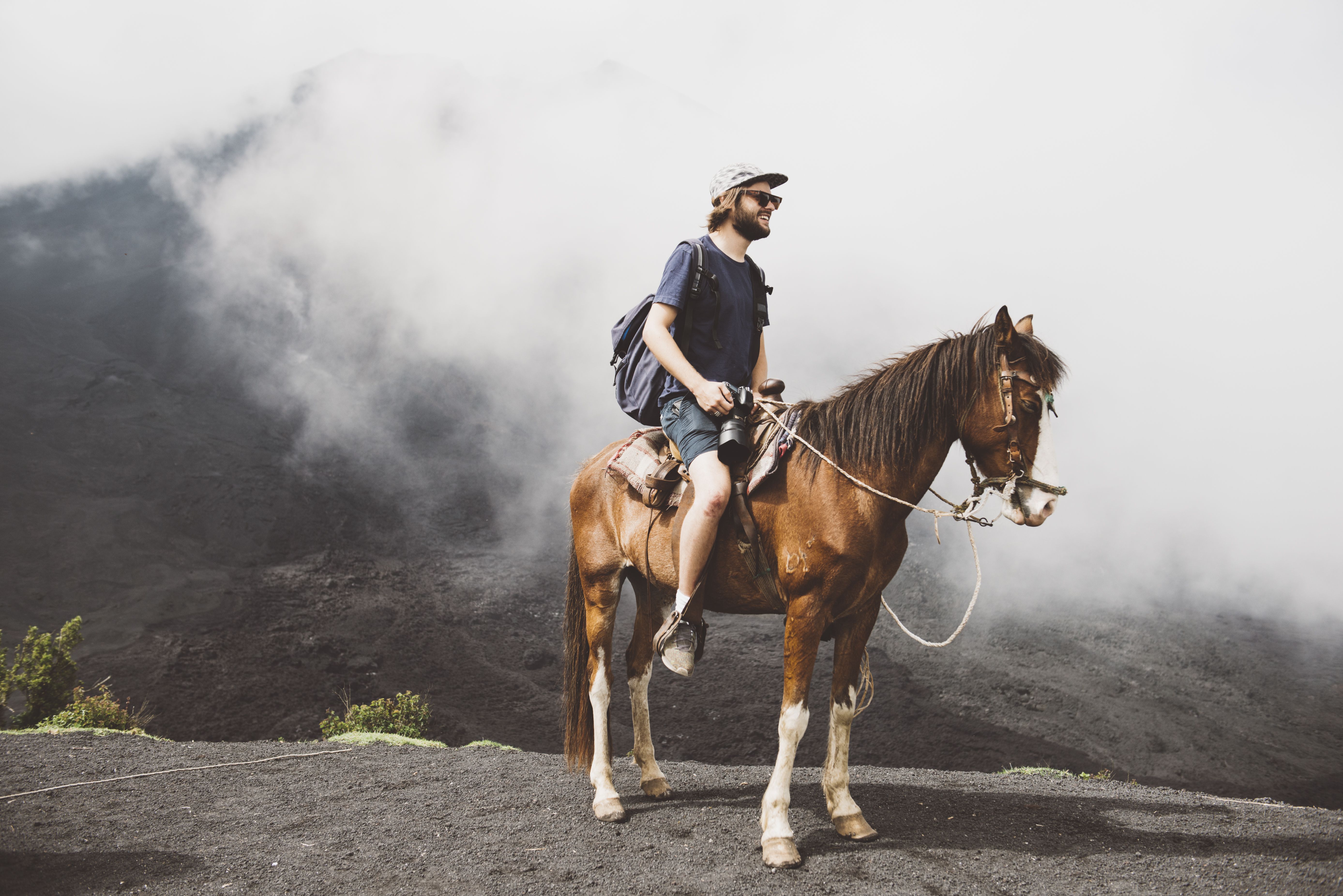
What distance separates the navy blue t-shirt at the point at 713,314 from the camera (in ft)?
11.6

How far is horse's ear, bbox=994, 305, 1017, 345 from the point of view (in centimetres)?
297

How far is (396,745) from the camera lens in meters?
6.04

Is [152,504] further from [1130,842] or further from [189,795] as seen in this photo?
[1130,842]

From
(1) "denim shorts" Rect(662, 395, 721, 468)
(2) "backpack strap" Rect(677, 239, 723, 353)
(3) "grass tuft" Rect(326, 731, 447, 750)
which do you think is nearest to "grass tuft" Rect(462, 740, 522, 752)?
(3) "grass tuft" Rect(326, 731, 447, 750)

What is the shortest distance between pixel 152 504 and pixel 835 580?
17817 millimetres

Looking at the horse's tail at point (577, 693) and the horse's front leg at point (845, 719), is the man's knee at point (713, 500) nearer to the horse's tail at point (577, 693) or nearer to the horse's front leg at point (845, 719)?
the horse's front leg at point (845, 719)

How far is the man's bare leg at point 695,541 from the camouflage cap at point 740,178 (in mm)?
1245

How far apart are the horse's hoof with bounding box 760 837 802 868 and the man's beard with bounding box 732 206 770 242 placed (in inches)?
102

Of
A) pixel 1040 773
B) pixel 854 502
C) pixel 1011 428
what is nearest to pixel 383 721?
pixel 1040 773

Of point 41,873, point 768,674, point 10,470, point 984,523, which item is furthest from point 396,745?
point 10,470

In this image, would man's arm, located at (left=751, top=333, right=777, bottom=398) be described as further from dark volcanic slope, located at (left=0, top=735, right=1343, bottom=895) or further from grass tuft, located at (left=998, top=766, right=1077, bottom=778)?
grass tuft, located at (left=998, top=766, right=1077, bottom=778)

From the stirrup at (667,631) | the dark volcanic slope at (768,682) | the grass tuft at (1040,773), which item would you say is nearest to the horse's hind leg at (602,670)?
the stirrup at (667,631)

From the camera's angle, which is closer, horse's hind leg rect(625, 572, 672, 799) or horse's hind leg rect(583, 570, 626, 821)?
horse's hind leg rect(583, 570, 626, 821)

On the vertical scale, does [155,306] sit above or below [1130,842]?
above
